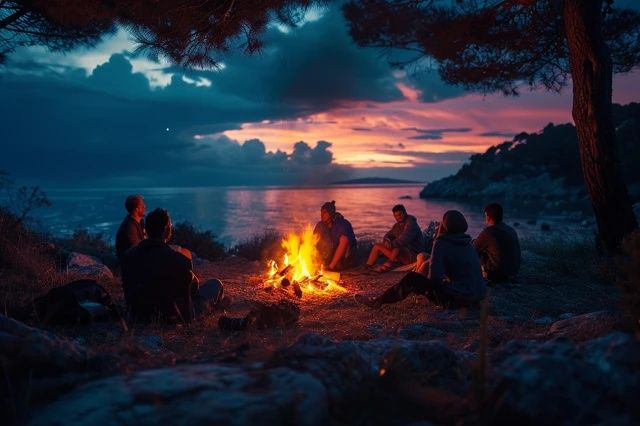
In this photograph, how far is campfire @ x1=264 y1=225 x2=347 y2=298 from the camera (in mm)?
8344

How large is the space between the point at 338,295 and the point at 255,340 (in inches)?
126

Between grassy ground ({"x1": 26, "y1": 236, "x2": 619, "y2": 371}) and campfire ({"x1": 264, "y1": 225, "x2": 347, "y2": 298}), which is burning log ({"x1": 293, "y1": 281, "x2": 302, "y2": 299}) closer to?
campfire ({"x1": 264, "y1": 225, "x2": 347, "y2": 298})

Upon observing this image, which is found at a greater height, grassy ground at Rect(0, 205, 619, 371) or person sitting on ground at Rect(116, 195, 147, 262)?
person sitting on ground at Rect(116, 195, 147, 262)

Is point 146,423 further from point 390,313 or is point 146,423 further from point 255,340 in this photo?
point 390,313

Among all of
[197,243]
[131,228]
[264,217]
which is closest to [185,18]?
[131,228]

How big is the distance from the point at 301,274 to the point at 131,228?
2832mm

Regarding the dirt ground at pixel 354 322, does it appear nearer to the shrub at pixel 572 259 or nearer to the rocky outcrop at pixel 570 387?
the shrub at pixel 572 259

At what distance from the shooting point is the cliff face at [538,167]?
50228mm

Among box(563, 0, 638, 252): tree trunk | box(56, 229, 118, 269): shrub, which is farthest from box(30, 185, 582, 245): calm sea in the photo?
box(563, 0, 638, 252): tree trunk

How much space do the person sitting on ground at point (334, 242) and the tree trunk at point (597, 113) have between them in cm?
444

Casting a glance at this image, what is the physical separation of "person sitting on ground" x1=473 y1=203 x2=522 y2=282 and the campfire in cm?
230

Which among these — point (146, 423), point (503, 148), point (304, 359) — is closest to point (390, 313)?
point (304, 359)

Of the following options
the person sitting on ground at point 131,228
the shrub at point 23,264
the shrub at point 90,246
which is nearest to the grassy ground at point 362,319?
the person sitting on ground at point 131,228

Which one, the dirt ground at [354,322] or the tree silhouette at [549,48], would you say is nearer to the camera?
the dirt ground at [354,322]
